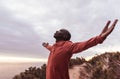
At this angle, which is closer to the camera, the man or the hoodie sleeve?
the hoodie sleeve

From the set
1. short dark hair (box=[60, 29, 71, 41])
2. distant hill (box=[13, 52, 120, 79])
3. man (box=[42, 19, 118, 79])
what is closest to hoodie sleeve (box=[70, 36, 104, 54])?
man (box=[42, 19, 118, 79])

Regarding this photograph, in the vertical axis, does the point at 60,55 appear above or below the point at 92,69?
below

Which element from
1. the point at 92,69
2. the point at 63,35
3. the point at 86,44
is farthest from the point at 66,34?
the point at 92,69

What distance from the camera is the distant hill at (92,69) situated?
52.7 ft

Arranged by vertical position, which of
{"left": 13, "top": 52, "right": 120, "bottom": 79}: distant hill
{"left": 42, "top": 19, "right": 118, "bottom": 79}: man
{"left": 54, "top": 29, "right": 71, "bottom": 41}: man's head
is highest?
{"left": 13, "top": 52, "right": 120, "bottom": 79}: distant hill

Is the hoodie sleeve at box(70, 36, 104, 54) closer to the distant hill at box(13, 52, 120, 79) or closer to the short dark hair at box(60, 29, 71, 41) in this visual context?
the short dark hair at box(60, 29, 71, 41)

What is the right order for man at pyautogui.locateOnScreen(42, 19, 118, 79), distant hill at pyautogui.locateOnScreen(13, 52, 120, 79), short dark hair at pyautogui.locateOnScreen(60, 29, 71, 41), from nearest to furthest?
1. man at pyautogui.locateOnScreen(42, 19, 118, 79)
2. short dark hair at pyautogui.locateOnScreen(60, 29, 71, 41)
3. distant hill at pyautogui.locateOnScreen(13, 52, 120, 79)

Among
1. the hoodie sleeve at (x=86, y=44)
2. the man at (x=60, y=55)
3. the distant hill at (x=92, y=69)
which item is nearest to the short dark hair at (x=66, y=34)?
the man at (x=60, y=55)

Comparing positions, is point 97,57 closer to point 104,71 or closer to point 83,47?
point 104,71

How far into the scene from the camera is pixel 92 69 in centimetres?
1738

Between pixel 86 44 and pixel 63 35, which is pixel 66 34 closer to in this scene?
pixel 63 35

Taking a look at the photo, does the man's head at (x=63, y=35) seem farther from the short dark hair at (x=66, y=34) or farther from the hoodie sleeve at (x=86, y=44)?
the hoodie sleeve at (x=86, y=44)

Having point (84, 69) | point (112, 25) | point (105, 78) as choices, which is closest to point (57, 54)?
point (112, 25)

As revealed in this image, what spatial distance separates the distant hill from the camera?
1606cm
